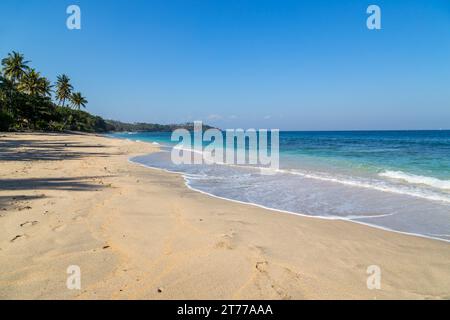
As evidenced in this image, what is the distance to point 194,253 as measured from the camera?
4.15 metres

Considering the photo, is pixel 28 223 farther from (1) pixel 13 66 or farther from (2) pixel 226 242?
(1) pixel 13 66

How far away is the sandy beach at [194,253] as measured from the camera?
3.21 metres

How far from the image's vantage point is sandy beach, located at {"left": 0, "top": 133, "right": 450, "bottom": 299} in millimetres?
3207

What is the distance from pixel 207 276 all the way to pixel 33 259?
2292mm

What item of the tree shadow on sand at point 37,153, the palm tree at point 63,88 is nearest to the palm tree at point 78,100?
the palm tree at point 63,88

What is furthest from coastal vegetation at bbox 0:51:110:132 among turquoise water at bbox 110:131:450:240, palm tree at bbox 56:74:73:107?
turquoise water at bbox 110:131:450:240
